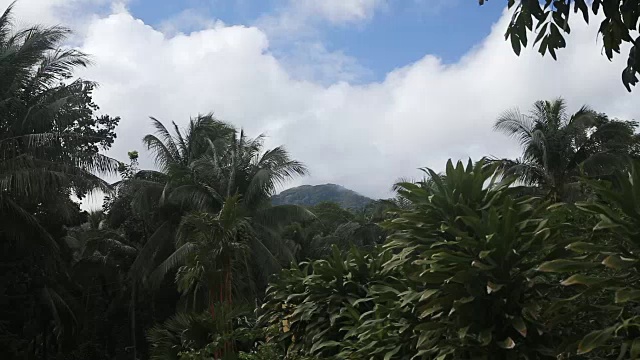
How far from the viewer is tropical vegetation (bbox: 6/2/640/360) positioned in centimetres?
460

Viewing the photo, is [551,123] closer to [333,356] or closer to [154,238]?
[154,238]

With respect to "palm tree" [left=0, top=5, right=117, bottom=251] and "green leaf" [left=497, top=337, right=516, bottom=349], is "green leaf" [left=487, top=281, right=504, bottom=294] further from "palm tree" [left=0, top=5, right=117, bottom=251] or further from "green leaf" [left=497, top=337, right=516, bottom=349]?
"palm tree" [left=0, top=5, right=117, bottom=251]

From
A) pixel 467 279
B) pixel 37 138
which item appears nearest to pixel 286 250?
pixel 37 138

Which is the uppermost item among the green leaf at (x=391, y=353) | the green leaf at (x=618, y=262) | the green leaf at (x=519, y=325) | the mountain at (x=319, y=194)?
the mountain at (x=319, y=194)

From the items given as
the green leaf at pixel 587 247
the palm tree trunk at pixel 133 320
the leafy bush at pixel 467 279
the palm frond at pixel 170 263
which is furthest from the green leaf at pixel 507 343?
the palm tree trunk at pixel 133 320

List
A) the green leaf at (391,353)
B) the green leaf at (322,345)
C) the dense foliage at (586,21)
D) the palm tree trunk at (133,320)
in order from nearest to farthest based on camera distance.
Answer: the dense foliage at (586,21) < the green leaf at (391,353) < the green leaf at (322,345) < the palm tree trunk at (133,320)

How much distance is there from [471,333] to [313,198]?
8121 centimetres

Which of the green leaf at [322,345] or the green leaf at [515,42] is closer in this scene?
the green leaf at [515,42]

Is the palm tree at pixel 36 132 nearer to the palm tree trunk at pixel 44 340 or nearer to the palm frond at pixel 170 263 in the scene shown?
the palm frond at pixel 170 263

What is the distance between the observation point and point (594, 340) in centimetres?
378

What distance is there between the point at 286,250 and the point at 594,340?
62.7ft

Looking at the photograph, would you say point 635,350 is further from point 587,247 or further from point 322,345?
point 322,345

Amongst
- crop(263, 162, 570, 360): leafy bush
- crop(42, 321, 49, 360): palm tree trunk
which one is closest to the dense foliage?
crop(263, 162, 570, 360): leafy bush

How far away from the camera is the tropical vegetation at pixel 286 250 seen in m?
4.60
